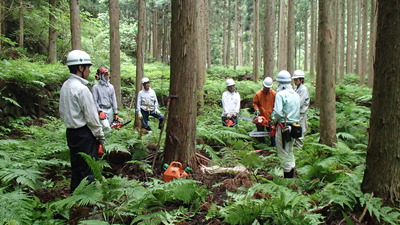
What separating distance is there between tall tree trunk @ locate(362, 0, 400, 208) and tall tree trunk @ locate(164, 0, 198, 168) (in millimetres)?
3011

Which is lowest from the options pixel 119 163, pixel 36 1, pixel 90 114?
pixel 119 163

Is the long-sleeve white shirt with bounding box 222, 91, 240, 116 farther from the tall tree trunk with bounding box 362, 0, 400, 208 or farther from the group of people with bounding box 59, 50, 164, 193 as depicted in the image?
the tall tree trunk with bounding box 362, 0, 400, 208

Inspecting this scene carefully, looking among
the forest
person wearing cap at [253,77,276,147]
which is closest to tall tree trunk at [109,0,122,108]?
A: the forest

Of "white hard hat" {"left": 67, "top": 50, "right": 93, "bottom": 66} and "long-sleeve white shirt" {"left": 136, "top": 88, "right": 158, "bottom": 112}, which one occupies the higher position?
"white hard hat" {"left": 67, "top": 50, "right": 93, "bottom": 66}

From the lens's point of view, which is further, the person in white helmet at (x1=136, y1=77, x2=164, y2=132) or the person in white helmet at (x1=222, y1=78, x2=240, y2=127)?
the person in white helmet at (x1=136, y1=77, x2=164, y2=132)

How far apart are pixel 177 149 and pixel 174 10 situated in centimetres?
247

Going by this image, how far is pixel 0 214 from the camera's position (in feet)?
10.6

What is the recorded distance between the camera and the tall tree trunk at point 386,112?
297 centimetres

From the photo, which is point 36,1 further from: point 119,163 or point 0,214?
point 0,214

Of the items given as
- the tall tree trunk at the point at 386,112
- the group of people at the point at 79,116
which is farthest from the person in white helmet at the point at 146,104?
the tall tree trunk at the point at 386,112

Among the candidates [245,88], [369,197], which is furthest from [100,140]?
[245,88]

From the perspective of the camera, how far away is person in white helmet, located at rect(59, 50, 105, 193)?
13.8 feet

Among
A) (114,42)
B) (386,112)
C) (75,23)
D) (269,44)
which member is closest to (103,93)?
(75,23)

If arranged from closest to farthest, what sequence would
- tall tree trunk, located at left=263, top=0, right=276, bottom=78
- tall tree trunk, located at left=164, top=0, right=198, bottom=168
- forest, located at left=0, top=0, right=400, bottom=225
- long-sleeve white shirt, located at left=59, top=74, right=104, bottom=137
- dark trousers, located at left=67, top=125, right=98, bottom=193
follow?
forest, located at left=0, top=0, right=400, bottom=225 < long-sleeve white shirt, located at left=59, top=74, right=104, bottom=137 < dark trousers, located at left=67, top=125, right=98, bottom=193 < tall tree trunk, located at left=164, top=0, right=198, bottom=168 < tall tree trunk, located at left=263, top=0, right=276, bottom=78
